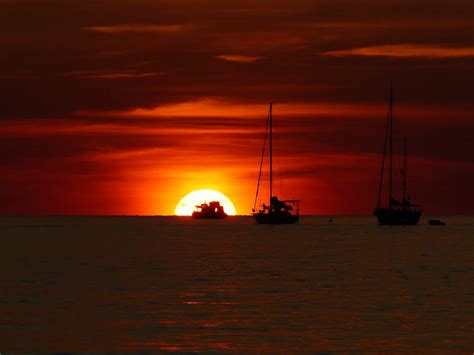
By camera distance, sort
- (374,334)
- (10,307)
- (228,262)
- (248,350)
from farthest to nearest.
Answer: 1. (228,262)
2. (10,307)
3. (374,334)
4. (248,350)

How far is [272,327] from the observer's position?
40094mm

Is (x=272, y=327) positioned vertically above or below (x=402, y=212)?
below

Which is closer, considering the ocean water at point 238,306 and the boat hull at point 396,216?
the ocean water at point 238,306

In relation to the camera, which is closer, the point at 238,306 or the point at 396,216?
the point at 238,306

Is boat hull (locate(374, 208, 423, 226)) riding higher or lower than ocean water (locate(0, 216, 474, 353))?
higher

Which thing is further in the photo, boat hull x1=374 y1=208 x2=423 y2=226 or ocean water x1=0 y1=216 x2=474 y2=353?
boat hull x1=374 y1=208 x2=423 y2=226

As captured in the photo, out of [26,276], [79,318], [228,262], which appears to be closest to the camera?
[79,318]

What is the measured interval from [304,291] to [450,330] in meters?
17.4

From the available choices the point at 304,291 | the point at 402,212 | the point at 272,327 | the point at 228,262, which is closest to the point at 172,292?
the point at 304,291

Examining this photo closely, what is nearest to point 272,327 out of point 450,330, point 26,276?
point 450,330

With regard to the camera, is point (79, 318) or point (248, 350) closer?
point (248, 350)

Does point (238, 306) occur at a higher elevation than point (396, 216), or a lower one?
lower

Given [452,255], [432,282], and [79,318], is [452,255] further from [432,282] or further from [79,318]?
[79,318]

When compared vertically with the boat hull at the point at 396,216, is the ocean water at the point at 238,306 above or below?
below
